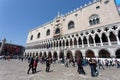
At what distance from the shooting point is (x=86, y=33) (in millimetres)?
22859

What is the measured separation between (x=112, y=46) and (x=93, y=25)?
273 inches

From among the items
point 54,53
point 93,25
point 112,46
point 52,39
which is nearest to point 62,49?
point 54,53

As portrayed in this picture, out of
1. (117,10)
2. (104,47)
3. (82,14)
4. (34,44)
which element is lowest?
(104,47)

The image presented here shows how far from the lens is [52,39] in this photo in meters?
32.3

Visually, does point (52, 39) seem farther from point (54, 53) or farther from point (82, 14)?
point (82, 14)

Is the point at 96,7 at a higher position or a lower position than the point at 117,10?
higher

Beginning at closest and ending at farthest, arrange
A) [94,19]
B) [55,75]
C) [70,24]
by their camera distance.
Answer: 1. [55,75]
2. [94,19]
3. [70,24]

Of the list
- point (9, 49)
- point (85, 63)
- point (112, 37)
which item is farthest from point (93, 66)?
point (9, 49)

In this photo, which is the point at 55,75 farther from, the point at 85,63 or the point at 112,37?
the point at 112,37

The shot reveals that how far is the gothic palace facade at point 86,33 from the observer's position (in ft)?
62.2

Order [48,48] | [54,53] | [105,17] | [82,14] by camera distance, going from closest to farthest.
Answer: [105,17], [82,14], [54,53], [48,48]

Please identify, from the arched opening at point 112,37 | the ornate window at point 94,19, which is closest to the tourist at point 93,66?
the arched opening at point 112,37

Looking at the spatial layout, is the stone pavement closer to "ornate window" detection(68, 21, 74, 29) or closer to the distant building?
"ornate window" detection(68, 21, 74, 29)

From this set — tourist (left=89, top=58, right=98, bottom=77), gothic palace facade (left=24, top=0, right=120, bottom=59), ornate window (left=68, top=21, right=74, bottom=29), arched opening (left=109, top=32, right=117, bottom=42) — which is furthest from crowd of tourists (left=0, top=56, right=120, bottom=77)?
ornate window (left=68, top=21, right=74, bottom=29)
